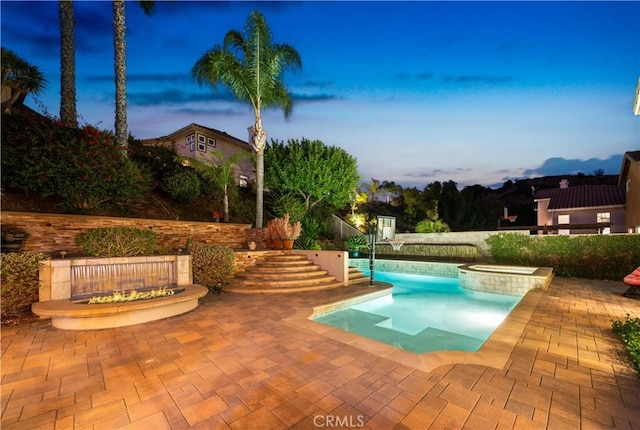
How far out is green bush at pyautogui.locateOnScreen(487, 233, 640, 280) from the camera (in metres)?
9.30

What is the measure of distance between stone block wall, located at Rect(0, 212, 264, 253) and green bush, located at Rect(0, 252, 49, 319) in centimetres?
263

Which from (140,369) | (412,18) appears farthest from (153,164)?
(412,18)

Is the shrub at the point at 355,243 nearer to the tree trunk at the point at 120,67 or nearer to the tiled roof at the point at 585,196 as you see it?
the tree trunk at the point at 120,67

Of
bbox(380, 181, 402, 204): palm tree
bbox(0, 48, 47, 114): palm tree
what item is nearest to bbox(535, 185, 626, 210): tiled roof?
bbox(380, 181, 402, 204): palm tree

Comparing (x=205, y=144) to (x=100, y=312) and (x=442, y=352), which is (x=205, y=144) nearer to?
(x=100, y=312)

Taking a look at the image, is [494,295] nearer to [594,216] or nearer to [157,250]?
[157,250]

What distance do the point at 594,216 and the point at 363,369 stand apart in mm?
22735

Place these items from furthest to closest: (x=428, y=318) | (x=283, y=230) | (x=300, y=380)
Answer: (x=283, y=230) < (x=428, y=318) < (x=300, y=380)

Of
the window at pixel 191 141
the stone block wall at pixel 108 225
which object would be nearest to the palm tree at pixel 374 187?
the window at pixel 191 141

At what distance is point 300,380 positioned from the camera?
281 centimetres

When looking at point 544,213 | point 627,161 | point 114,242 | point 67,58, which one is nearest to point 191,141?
point 67,58

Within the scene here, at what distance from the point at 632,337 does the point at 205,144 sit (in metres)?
20.2

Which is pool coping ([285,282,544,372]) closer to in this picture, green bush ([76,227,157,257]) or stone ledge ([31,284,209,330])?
stone ledge ([31,284,209,330])

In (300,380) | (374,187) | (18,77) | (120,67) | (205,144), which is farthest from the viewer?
(374,187)
